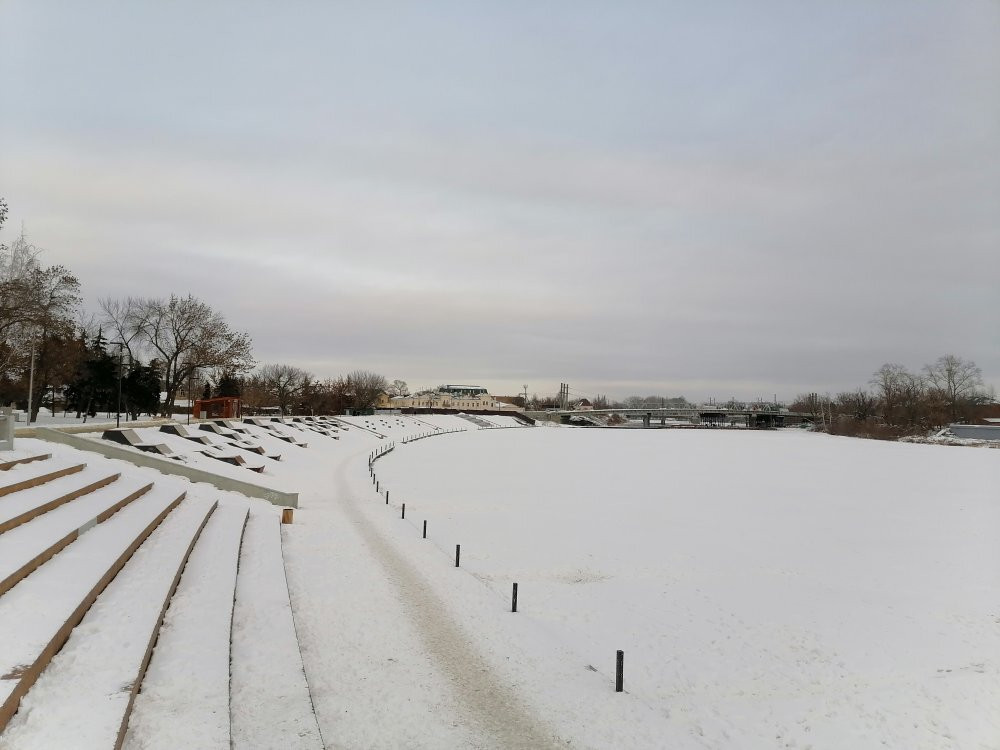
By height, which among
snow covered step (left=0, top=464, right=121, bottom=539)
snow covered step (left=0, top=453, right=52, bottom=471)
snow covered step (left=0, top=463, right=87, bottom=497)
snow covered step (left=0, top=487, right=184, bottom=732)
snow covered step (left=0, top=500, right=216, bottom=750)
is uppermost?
snow covered step (left=0, top=453, right=52, bottom=471)

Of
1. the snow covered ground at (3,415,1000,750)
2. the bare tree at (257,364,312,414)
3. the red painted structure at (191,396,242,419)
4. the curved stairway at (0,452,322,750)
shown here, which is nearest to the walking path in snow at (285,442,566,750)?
the snow covered ground at (3,415,1000,750)

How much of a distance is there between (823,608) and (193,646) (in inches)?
509

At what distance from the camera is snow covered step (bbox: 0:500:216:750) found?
20.9 ft

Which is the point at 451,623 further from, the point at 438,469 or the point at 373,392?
the point at 373,392

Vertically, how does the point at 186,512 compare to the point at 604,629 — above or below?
above

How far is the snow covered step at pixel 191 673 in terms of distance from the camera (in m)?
7.16

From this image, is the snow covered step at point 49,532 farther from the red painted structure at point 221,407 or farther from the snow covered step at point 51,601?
the red painted structure at point 221,407

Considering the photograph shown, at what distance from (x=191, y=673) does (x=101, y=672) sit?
3.89ft

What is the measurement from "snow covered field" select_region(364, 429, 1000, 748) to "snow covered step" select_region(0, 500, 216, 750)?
520 centimetres

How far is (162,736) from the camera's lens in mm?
7094

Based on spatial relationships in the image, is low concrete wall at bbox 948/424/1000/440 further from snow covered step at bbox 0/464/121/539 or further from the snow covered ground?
snow covered step at bbox 0/464/121/539

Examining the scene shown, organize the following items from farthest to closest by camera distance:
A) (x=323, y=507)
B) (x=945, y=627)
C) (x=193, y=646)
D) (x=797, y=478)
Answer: (x=797, y=478), (x=323, y=507), (x=945, y=627), (x=193, y=646)

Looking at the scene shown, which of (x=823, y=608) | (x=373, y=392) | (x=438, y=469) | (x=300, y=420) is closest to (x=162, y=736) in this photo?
(x=823, y=608)

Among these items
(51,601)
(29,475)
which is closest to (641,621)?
(51,601)
